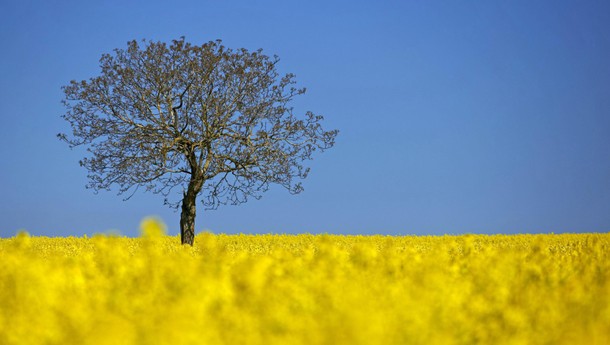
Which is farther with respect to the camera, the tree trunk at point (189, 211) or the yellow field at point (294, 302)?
the tree trunk at point (189, 211)

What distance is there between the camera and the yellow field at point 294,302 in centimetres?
431

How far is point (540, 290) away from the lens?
24.3 ft

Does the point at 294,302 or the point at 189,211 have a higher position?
the point at 189,211

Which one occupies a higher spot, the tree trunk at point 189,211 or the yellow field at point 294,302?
the tree trunk at point 189,211

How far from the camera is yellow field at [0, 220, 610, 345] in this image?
431 cm

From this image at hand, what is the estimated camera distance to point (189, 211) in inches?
1051

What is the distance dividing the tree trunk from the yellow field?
1772 centimetres

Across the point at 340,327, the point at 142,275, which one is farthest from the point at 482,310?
the point at 142,275

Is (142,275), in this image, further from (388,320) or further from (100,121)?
(100,121)

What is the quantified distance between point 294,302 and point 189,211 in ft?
70.7

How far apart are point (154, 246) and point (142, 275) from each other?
4.04ft

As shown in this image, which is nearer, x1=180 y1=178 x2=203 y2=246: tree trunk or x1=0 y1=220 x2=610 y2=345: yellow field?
x1=0 y1=220 x2=610 y2=345: yellow field

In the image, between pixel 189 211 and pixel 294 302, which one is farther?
pixel 189 211

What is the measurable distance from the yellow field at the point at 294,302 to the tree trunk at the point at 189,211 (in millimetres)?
17724
